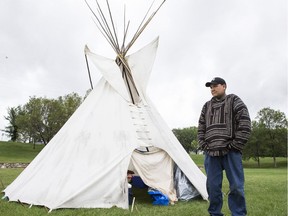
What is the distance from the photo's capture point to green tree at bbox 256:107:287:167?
35.5 metres

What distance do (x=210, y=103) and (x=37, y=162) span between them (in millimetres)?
3991

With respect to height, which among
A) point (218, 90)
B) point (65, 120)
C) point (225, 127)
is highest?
point (65, 120)

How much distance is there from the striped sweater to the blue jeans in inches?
4.3

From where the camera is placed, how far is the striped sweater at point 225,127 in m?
3.69

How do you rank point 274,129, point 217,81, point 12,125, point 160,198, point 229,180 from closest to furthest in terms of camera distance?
point 229,180, point 217,81, point 160,198, point 274,129, point 12,125

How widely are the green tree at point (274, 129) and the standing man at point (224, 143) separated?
113 feet

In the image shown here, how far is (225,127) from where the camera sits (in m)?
3.82

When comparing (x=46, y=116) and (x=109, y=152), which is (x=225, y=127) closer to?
(x=109, y=152)

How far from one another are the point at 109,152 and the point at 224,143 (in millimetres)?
2565

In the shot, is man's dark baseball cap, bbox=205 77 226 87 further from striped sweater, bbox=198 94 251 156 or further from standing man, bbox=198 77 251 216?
striped sweater, bbox=198 94 251 156

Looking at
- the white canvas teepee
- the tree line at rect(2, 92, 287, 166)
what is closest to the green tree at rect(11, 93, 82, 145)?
the tree line at rect(2, 92, 287, 166)

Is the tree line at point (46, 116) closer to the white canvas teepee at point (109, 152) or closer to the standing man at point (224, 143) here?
the white canvas teepee at point (109, 152)

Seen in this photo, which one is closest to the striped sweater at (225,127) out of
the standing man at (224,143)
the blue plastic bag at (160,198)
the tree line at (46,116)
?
the standing man at (224,143)

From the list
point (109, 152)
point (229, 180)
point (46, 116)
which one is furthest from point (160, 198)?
point (46, 116)
